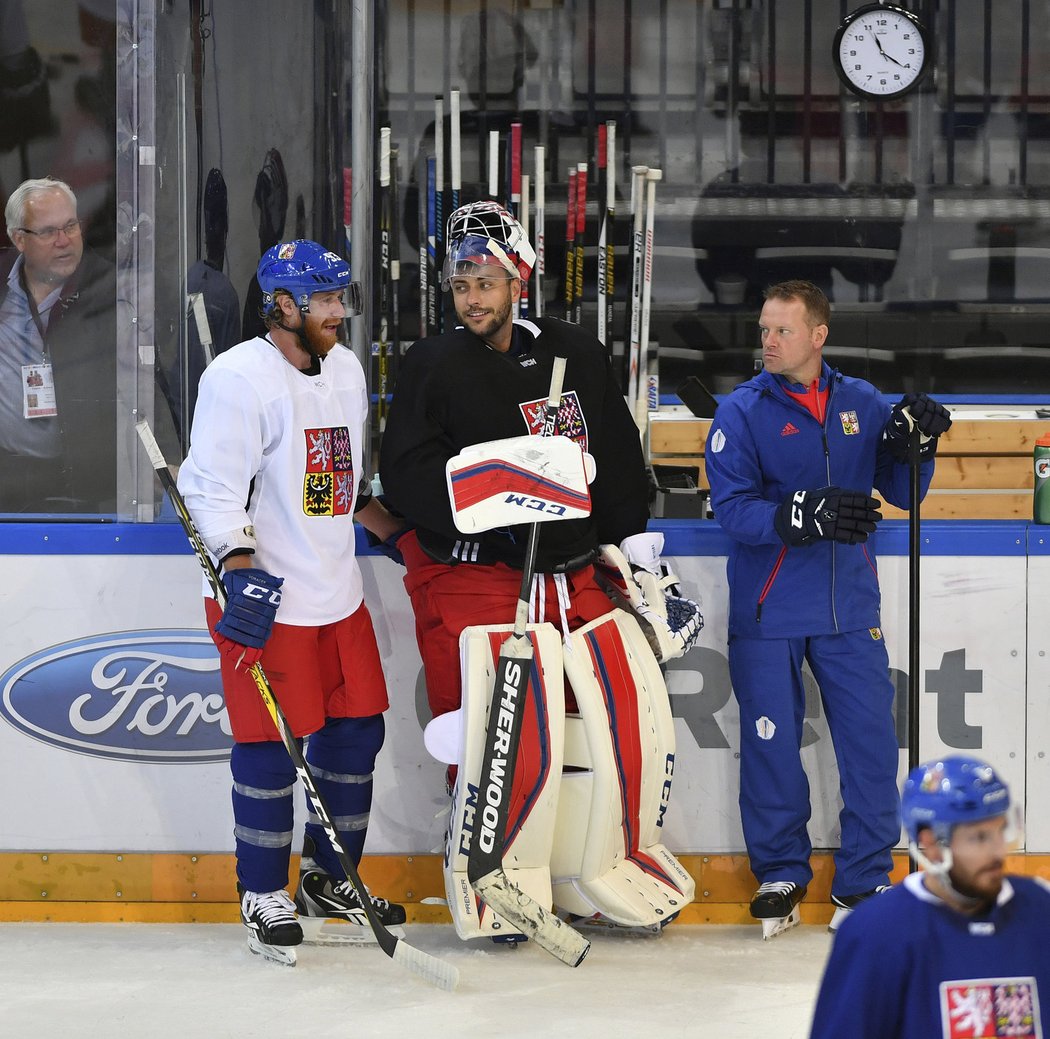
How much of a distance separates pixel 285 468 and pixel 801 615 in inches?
41.1

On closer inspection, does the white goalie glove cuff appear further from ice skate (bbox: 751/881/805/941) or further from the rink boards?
ice skate (bbox: 751/881/805/941)

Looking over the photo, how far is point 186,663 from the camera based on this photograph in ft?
10.5

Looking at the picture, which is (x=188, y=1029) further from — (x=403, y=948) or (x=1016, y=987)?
Result: (x=1016, y=987)

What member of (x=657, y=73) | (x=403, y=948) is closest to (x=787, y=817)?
(x=403, y=948)

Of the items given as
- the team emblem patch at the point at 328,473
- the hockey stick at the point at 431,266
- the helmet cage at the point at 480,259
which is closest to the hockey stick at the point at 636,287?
the hockey stick at the point at 431,266

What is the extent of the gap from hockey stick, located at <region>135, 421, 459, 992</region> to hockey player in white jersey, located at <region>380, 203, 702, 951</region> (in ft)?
0.38

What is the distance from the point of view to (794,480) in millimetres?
3088

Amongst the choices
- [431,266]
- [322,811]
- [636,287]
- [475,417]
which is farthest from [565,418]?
[431,266]

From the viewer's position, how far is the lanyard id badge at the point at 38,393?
331cm

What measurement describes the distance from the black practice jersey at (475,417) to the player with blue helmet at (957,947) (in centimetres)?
158

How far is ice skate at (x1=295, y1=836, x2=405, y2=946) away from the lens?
305cm

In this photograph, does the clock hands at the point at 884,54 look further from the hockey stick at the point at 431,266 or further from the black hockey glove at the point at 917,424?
the black hockey glove at the point at 917,424

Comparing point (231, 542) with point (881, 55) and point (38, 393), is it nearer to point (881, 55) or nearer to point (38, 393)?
point (38, 393)

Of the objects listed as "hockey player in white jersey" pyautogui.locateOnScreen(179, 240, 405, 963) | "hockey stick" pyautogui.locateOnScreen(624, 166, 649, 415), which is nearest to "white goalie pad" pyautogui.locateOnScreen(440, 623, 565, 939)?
"hockey player in white jersey" pyautogui.locateOnScreen(179, 240, 405, 963)
